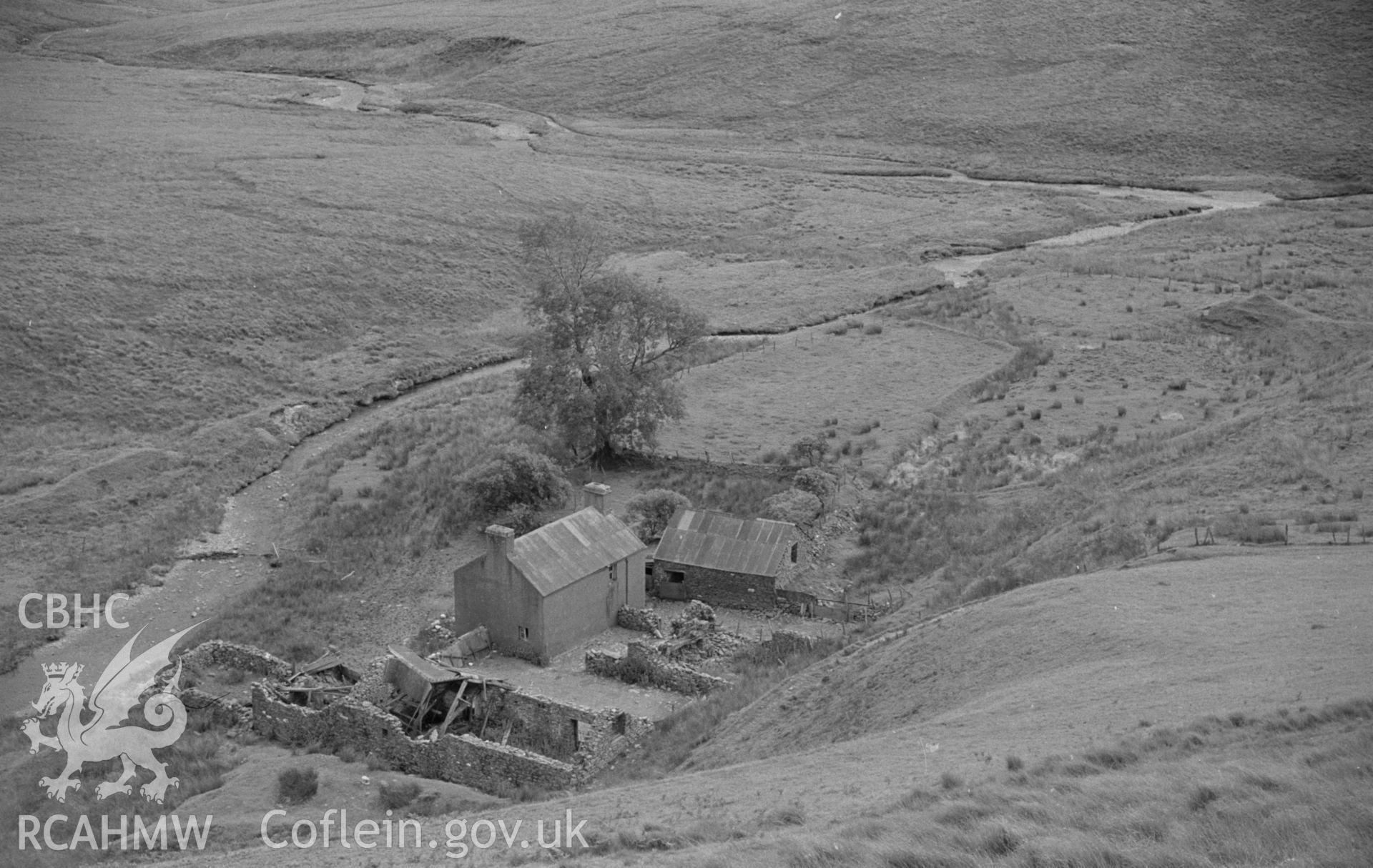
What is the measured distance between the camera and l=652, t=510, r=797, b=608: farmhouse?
106 feet

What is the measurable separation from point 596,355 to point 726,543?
12449mm

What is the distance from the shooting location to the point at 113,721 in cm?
2703

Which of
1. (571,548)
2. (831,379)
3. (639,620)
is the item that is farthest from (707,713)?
(831,379)

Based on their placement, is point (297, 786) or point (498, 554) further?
point (498, 554)

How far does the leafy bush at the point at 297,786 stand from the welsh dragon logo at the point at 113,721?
93.7 inches

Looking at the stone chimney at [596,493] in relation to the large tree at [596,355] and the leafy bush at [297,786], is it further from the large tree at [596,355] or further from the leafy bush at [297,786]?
the leafy bush at [297,786]

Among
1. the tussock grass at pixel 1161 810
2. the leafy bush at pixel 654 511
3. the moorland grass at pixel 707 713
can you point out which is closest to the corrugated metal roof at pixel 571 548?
the leafy bush at pixel 654 511

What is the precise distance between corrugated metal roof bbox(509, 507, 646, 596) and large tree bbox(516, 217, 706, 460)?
10.0 metres

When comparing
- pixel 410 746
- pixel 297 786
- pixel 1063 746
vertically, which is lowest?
pixel 410 746

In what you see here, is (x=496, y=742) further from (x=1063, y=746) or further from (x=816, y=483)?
(x=816, y=483)

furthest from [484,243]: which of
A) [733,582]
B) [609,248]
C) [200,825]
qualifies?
[200,825]

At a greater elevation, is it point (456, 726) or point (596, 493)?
point (596, 493)

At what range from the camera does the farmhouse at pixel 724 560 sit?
32.2 metres

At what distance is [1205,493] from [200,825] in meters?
21.0
